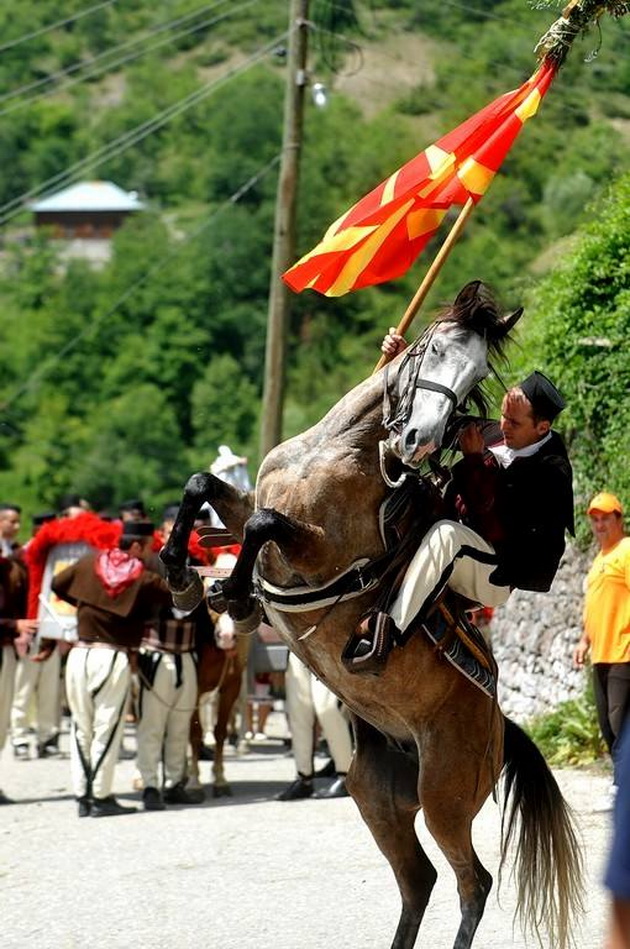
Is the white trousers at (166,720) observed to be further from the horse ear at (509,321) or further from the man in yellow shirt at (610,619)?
the horse ear at (509,321)

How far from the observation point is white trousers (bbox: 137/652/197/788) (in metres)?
13.5

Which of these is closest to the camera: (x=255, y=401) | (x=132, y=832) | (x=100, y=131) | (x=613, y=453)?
(x=132, y=832)

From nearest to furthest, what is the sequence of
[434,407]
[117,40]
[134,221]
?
[434,407] → [134,221] → [117,40]

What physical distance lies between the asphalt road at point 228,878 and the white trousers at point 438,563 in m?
1.86

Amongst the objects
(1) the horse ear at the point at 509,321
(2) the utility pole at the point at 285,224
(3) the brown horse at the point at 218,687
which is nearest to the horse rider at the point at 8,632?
(3) the brown horse at the point at 218,687

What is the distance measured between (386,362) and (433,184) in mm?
1113

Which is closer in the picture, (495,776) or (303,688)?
(495,776)

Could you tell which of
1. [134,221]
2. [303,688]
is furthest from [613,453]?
[134,221]

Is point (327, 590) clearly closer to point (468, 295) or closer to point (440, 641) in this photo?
point (440, 641)

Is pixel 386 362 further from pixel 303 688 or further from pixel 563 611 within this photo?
pixel 563 611

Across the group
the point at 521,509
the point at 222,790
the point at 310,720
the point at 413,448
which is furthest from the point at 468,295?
the point at 222,790

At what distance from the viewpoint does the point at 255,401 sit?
3821 inches

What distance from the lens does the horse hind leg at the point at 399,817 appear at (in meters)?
7.72

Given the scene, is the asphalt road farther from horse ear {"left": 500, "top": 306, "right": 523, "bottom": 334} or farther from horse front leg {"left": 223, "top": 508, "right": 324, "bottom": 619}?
horse ear {"left": 500, "top": 306, "right": 523, "bottom": 334}
